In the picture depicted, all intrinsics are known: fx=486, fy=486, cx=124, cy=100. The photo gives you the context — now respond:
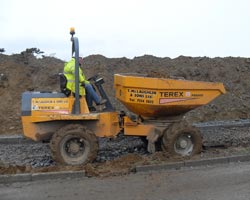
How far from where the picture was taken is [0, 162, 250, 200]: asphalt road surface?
7.11m

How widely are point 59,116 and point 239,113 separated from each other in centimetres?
987

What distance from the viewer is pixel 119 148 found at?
1127 cm

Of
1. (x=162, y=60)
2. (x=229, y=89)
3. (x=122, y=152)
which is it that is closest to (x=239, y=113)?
(x=229, y=89)

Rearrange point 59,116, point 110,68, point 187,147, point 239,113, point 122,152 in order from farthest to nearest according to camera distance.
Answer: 1. point 110,68
2. point 239,113
3. point 122,152
4. point 187,147
5. point 59,116

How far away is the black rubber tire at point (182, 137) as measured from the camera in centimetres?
979

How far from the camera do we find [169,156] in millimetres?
9625

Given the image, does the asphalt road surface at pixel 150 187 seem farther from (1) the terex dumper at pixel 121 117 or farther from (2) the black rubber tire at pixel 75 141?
(1) the terex dumper at pixel 121 117

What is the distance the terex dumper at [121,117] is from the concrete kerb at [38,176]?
2.72ft

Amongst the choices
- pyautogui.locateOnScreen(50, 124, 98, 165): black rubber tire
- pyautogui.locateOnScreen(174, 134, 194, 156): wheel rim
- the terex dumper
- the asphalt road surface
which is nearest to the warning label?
the terex dumper

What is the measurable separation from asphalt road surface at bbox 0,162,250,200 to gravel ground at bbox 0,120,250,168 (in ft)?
4.48

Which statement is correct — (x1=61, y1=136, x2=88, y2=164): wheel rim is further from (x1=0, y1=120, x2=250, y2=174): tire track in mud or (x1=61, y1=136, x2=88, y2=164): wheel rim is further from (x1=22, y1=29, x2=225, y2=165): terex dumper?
(x1=0, y1=120, x2=250, y2=174): tire track in mud

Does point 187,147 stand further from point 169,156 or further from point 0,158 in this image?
point 0,158

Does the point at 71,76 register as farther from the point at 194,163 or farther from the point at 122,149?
the point at 194,163

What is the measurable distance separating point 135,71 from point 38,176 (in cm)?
1131
